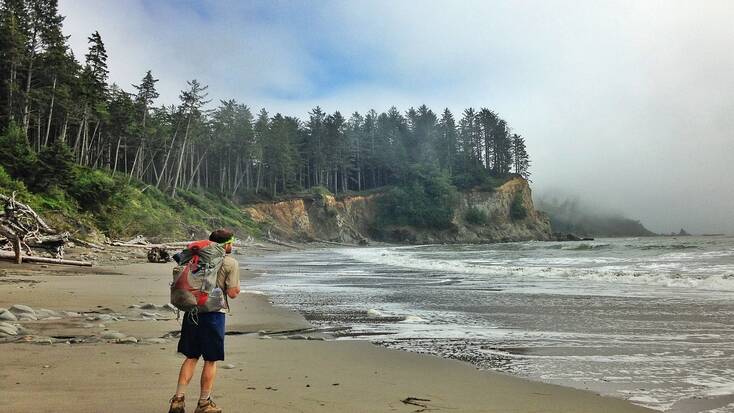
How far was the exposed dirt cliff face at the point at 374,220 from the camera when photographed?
71.9 metres

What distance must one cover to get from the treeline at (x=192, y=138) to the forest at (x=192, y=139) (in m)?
0.14

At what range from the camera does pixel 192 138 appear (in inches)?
2330

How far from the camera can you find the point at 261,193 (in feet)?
246

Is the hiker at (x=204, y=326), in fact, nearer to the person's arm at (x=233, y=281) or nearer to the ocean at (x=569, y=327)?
the person's arm at (x=233, y=281)

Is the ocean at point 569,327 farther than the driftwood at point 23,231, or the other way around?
the driftwood at point 23,231

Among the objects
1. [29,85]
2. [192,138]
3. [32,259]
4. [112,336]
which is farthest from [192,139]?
[112,336]

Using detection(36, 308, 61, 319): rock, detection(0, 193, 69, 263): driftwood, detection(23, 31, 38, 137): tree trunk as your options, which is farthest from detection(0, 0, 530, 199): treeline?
detection(36, 308, 61, 319): rock

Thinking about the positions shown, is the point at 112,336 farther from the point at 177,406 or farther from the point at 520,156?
the point at 520,156

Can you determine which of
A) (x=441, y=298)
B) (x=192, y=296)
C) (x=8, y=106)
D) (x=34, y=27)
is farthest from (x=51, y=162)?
(x=192, y=296)

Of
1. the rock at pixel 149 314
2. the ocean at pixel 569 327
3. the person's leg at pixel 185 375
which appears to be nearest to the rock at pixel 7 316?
the rock at pixel 149 314

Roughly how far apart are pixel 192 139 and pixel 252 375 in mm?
59134

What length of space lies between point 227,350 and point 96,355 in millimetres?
1342

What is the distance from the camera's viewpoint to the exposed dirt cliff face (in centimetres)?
7188

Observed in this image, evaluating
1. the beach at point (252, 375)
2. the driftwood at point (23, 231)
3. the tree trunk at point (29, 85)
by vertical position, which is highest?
the tree trunk at point (29, 85)
